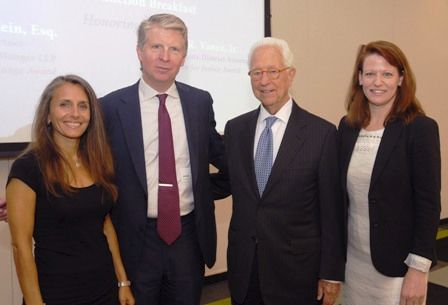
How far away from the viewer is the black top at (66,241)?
1519mm

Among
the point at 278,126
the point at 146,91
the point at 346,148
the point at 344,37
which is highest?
the point at 344,37

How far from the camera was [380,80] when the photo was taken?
1790mm

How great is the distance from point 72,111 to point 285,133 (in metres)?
0.84

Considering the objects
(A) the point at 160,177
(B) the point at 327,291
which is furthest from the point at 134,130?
(B) the point at 327,291

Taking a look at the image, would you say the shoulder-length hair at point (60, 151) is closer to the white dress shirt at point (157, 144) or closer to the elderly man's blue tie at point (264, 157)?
the white dress shirt at point (157, 144)

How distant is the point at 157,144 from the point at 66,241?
55cm

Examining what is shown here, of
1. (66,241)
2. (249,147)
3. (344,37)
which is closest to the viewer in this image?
(66,241)

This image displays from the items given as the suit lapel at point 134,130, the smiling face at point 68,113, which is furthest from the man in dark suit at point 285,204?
the smiling face at point 68,113

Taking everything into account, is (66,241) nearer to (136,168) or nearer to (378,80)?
(136,168)

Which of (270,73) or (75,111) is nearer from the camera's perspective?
(75,111)

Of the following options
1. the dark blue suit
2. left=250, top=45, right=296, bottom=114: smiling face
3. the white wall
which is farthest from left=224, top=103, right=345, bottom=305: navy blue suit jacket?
the white wall

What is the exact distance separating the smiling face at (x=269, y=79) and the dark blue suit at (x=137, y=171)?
0.34m

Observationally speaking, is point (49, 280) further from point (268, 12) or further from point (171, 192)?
point (268, 12)

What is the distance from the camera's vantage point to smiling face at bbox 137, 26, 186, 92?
181 cm
